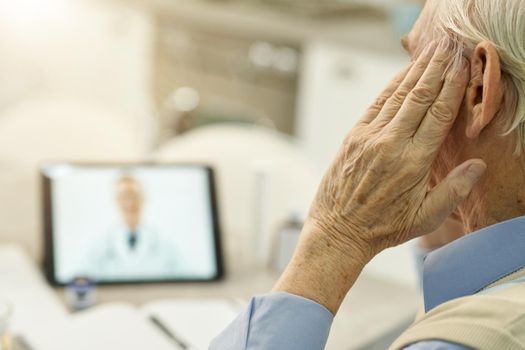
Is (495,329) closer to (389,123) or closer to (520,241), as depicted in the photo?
(520,241)

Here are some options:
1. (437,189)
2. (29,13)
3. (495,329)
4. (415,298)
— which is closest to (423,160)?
(437,189)

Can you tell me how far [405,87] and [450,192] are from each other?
0.13m

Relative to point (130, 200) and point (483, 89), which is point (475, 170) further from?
point (130, 200)

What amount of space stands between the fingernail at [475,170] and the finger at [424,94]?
7cm

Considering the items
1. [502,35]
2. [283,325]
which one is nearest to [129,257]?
[283,325]

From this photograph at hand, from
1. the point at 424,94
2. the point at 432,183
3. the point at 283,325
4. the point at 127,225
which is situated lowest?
the point at 127,225

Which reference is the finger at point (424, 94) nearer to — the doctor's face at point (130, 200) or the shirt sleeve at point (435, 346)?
the shirt sleeve at point (435, 346)

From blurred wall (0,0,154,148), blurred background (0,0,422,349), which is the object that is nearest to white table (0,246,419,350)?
A: blurred background (0,0,422,349)

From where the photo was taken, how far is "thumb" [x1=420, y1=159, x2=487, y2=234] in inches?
27.4

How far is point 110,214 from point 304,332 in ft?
2.05

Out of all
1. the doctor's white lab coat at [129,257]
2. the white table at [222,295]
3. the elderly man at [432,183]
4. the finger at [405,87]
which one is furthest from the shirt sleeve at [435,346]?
the doctor's white lab coat at [129,257]

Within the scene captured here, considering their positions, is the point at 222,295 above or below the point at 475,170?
below

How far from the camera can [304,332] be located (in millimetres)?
705

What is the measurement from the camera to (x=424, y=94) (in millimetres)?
711
